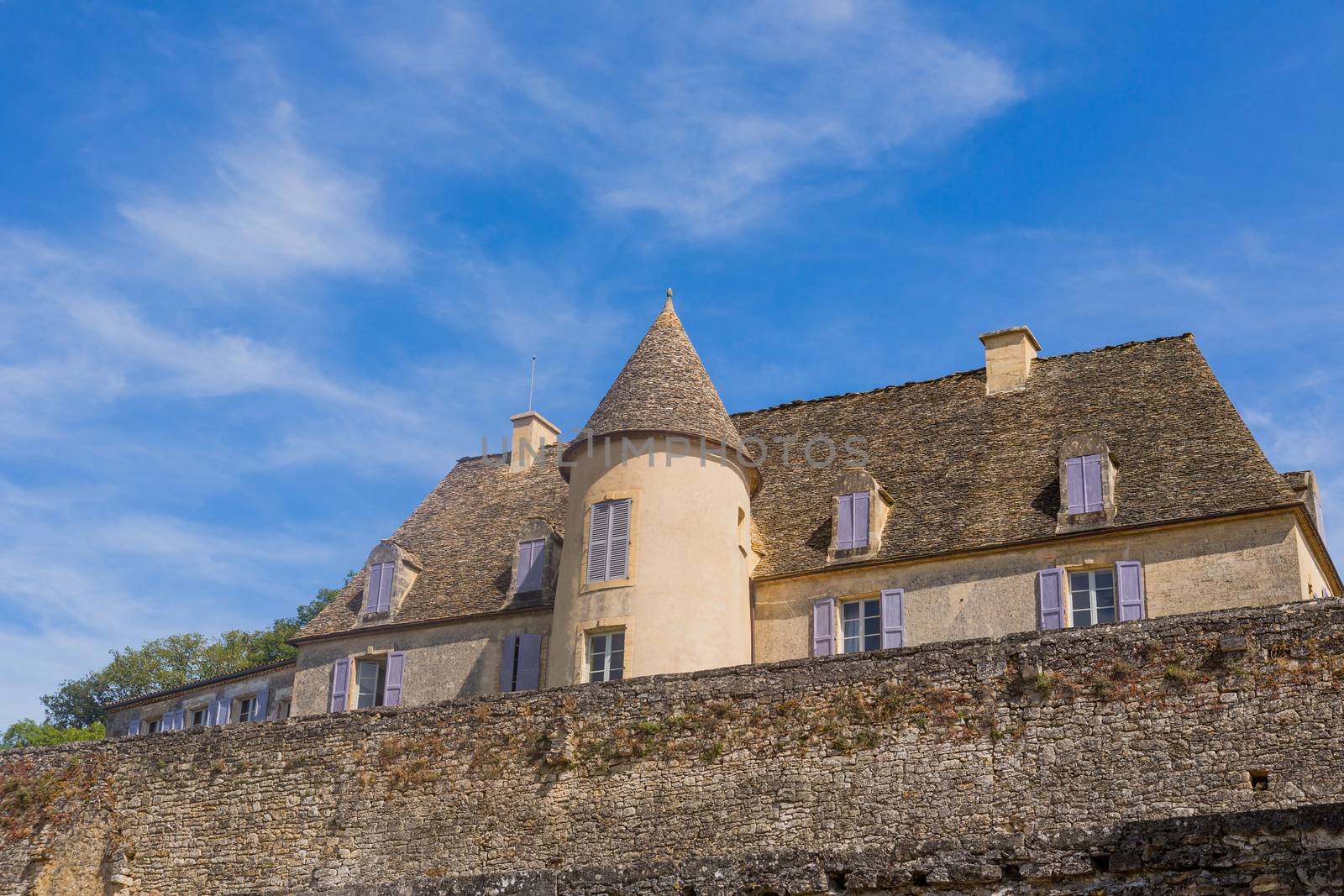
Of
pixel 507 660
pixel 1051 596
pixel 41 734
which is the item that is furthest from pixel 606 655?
pixel 41 734

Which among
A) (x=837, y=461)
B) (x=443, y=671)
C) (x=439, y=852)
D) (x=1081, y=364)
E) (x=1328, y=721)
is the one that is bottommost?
(x=439, y=852)

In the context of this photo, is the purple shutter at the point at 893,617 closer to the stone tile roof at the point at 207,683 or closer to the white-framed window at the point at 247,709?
the stone tile roof at the point at 207,683

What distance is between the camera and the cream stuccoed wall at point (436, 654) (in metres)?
28.4

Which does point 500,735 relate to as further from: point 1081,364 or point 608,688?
point 1081,364

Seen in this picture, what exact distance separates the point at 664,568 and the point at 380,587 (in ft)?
24.1

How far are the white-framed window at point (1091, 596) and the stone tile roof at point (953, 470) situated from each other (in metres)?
0.89

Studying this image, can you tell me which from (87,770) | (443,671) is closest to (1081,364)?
(443,671)

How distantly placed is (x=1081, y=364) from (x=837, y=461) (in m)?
4.99

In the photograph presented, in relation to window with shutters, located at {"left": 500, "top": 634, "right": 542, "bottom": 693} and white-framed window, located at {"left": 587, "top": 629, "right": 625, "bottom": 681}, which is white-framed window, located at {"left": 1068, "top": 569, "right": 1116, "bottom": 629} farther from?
window with shutters, located at {"left": 500, "top": 634, "right": 542, "bottom": 693}

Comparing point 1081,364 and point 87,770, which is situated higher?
point 1081,364

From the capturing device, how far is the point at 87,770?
23188 mm

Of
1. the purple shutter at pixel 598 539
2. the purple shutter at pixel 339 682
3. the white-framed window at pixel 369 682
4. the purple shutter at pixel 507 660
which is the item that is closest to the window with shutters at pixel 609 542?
the purple shutter at pixel 598 539

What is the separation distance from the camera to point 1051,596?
80.8 feet

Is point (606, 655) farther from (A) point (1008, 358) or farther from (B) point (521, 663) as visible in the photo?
(A) point (1008, 358)
